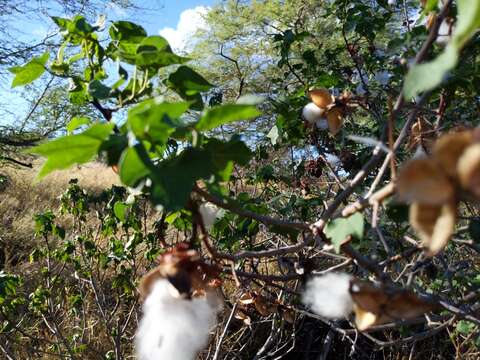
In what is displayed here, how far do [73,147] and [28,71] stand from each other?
302mm

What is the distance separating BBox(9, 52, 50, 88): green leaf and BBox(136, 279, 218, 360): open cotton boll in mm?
373

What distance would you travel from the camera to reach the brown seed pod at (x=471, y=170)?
240mm

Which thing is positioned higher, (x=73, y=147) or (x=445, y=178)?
(x=445, y=178)

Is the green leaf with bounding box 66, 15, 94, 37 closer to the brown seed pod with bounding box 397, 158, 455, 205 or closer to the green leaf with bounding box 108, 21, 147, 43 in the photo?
the green leaf with bounding box 108, 21, 147, 43

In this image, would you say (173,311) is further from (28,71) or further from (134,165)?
(28,71)

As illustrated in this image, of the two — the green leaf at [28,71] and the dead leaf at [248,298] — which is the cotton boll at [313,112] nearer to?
the green leaf at [28,71]

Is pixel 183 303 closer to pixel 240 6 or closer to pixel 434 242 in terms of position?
pixel 434 242

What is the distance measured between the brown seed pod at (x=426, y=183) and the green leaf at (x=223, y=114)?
0.16m

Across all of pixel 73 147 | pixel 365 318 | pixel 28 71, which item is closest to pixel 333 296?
pixel 365 318

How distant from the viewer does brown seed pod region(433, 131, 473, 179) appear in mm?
251

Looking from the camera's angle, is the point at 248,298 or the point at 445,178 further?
the point at 248,298

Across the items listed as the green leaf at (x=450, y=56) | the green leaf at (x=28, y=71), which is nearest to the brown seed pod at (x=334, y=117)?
the green leaf at (x=450, y=56)

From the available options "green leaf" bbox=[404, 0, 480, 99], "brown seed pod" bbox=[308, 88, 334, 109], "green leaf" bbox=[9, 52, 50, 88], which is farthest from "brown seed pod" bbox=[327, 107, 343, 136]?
"green leaf" bbox=[9, 52, 50, 88]

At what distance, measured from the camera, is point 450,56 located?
0.94ft
